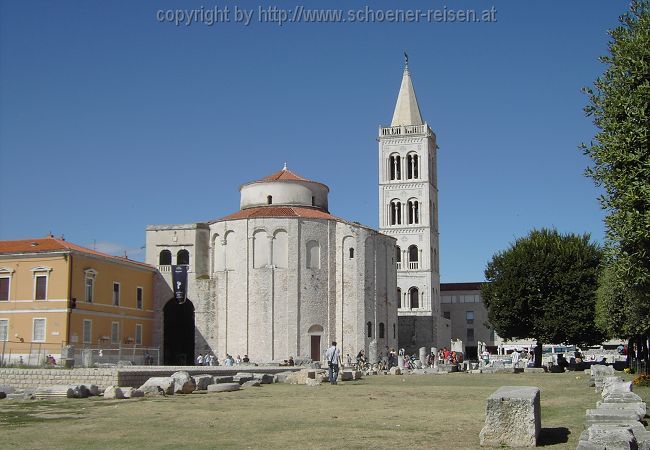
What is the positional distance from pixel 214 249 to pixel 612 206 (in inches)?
1651

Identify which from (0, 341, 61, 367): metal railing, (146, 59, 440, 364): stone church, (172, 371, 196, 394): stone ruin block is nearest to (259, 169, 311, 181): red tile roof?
(146, 59, 440, 364): stone church

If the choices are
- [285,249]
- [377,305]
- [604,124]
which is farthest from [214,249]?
[604,124]

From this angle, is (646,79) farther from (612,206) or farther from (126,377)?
(126,377)

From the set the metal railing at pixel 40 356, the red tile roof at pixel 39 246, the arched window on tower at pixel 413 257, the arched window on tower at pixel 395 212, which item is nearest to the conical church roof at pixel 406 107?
the arched window on tower at pixel 395 212

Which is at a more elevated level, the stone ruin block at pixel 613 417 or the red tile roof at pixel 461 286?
the red tile roof at pixel 461 286

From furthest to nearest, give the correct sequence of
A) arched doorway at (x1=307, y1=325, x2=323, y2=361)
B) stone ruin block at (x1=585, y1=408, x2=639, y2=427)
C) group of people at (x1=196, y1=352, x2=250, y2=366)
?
arched doorway at (x1=307, y1=325, x2=323, y2=361) → group of people at (x1=196, y1=352, x2=250, y2=366) → stone ruin block at (x1=585, y1=408, x2=639, y2=427)

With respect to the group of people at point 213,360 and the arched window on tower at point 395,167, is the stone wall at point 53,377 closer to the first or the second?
the group of people at point 213,360

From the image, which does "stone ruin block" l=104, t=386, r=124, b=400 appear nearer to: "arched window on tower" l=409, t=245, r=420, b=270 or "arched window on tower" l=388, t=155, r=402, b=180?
"arched window on tower" l=409, t=245, r=420, b=270

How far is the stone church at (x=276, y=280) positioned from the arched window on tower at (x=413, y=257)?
1901cm

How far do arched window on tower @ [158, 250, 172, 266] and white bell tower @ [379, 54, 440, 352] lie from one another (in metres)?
26.3

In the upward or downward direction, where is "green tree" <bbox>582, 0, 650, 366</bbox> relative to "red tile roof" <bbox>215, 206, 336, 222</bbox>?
downward

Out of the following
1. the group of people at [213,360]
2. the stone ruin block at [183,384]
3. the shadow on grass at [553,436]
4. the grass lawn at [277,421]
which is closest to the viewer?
the shadow on grass at [553,436]

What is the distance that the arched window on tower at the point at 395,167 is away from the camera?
Answer: 81.4m

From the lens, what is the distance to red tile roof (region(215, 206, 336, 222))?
55.8 metres
